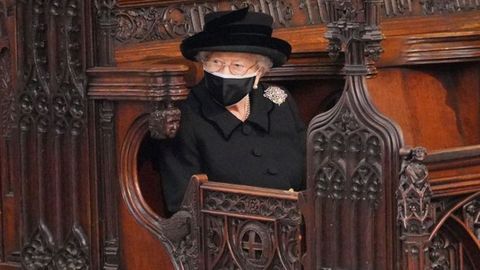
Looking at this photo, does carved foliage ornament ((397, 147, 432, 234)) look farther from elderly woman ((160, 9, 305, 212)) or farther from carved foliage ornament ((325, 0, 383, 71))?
elderly woman ((160, 9, 305, 212))

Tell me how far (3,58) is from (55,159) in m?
0.52

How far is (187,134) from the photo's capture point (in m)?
6.35

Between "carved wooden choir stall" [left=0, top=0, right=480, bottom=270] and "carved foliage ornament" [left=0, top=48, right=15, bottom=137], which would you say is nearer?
"carved wooden choir stall" [left=0, top=0, right=480, bottom=270]

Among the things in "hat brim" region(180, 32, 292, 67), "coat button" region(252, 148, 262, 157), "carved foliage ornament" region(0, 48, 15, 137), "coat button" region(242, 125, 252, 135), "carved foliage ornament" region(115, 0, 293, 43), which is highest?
"carved foliage ornament" region(115, 0, 293, 43)

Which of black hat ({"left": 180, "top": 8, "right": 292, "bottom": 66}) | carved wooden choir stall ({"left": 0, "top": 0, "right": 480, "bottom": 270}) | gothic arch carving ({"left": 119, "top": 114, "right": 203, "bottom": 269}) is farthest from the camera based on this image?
black hat ({"left": 180, "top": 8, "right": 292, "bottom": 66})

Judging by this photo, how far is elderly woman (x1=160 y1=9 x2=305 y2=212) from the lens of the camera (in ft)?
20.6

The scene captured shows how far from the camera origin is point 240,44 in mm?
6270

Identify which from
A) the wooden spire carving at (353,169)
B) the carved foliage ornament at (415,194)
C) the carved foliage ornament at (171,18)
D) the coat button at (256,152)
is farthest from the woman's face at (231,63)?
the carved foliage ornament at (415,194)

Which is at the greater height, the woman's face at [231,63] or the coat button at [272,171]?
the woman's face at [231,63]

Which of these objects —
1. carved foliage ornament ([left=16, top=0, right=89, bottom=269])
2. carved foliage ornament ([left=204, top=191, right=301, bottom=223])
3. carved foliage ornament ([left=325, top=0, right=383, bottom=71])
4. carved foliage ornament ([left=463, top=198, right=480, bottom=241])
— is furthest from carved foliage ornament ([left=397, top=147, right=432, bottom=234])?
carved foliage ornament ([left=16, top=0, right=89, bottom=269])

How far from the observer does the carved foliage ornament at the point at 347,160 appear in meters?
5.43

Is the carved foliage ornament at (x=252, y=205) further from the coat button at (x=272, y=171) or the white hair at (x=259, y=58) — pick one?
the white hair at (x=259, y=58)

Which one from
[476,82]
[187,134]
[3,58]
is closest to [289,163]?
[187,134]

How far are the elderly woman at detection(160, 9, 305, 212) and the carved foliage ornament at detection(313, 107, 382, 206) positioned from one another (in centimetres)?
79
